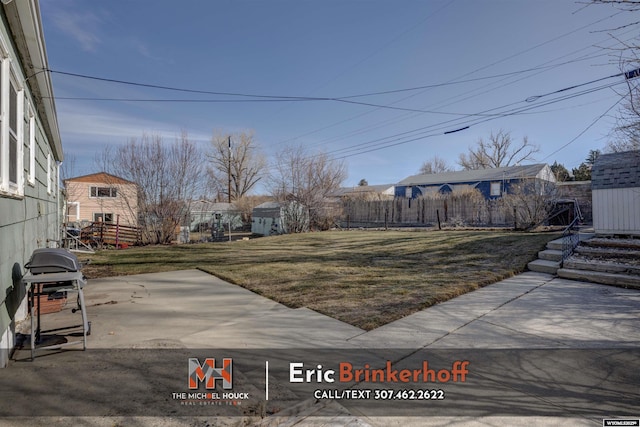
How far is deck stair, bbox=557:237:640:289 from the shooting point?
220 inches

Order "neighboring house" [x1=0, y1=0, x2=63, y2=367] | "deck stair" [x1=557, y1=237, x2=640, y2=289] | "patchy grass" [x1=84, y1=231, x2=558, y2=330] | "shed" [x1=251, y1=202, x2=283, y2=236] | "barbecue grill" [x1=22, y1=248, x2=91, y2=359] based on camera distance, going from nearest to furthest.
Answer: "neighboring house" [x1=0, y1=0, x2=63, y2=367] → "barbecue grill" [x1=22, y1=248, x2=91, y2=359] → "patchy grass" [x1=84, y1=231, x2=558, y2=330] → "deck stair" [x1=557, y1=237, x2=640, y2=289] → "shed" [x1=251, y1=202, x2=283, y2=236]

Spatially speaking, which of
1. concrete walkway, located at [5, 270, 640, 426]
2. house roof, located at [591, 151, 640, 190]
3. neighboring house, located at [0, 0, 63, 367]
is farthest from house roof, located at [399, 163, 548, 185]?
neighboring house, located at [0, 0, 63, 367]

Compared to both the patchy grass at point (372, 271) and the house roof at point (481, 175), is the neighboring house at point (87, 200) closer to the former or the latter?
the patchy grass at point (372, 271)

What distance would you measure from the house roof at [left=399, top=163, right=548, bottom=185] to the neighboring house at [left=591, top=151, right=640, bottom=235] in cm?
1882

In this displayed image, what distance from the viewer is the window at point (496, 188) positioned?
2794cm

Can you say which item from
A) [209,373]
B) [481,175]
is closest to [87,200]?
[209,373]

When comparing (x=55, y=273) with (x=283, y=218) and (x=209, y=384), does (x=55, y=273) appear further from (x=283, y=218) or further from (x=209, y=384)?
(x=283, y=218)

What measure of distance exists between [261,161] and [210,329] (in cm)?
3910

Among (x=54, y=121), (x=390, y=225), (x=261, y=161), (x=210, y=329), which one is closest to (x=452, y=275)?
(x=210, y=329)

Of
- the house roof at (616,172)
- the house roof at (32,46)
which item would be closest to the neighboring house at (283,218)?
the house roof at (616,172)

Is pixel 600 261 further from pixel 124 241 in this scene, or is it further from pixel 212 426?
pixel 124 241

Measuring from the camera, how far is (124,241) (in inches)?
652

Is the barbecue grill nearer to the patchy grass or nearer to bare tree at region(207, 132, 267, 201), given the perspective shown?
the patchy grass

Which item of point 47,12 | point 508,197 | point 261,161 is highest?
point 261,161
